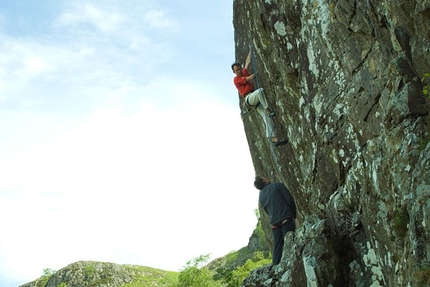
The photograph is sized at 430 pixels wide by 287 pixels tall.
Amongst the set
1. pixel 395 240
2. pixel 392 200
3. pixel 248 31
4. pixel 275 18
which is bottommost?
pixel 395 240

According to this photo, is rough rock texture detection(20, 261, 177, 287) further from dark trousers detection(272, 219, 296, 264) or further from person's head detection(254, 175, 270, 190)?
dark trousers detection(272, 219, 296, 264)

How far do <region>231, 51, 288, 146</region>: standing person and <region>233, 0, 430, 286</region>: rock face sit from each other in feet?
1.47

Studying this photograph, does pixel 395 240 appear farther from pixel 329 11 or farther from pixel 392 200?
pixel 329 11

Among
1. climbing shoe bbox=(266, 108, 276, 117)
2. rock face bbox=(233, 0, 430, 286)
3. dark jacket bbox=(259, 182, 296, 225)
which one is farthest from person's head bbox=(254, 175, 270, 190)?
climbing shoe bbox=(266, 108, 276, 117)

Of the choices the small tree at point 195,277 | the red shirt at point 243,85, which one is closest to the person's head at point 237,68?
the red shirt at point 243,85

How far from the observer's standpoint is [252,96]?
17578 millimetres

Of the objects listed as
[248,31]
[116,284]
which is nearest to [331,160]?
[248,31]

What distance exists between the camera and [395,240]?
904cm

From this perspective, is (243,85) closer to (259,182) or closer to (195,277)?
(259,182)

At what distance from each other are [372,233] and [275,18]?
27.0 feet

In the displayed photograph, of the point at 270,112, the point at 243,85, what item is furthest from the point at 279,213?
the point at 243,85

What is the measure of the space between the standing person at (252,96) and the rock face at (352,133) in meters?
0.45

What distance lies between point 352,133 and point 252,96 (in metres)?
6.36

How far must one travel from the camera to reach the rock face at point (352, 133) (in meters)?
8.93
